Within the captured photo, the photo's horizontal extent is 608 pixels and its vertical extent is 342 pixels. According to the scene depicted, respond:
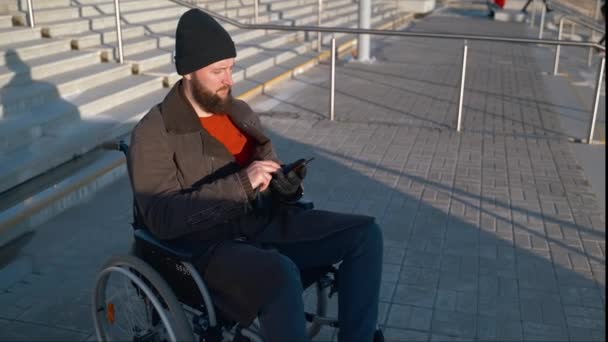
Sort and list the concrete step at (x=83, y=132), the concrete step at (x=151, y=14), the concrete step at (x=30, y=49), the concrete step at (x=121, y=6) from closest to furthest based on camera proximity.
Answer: the concrete step at (x=83, y=132), the concrete step at (x=30, y=49), the concrete step at (x=121, y=6), the concrete step at (x=151, y=14)

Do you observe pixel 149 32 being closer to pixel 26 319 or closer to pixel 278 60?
pixel 278 60

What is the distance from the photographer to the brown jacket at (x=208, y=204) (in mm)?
2295

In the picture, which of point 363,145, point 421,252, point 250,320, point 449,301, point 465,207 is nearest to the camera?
point 250,320

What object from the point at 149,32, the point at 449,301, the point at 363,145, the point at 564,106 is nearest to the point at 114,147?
the point at 449,301

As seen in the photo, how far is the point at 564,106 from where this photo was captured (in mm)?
8180

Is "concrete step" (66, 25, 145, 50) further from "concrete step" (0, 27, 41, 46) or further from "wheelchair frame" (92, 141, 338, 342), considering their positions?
"wheelchair frame" (92, 141, 338, 342)

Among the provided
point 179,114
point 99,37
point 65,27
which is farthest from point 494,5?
point 179,114

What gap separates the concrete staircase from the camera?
4848mm

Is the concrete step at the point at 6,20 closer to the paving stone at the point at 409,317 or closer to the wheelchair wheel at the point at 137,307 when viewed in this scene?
the wheelchair wheel at the point at 137,307

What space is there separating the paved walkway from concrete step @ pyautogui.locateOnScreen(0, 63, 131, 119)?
1.11 m

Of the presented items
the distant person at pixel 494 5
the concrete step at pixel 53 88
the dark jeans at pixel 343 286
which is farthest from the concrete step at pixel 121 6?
the distant person at pixel 494 5

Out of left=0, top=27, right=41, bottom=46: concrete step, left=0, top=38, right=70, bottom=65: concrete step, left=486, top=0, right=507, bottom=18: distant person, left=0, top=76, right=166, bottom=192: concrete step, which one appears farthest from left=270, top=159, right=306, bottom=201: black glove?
left=486, top=0, right=507, bottom=18: distant person

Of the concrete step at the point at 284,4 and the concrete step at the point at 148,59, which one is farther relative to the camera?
the concrete step at the point at 284,4

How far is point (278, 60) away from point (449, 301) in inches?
284
